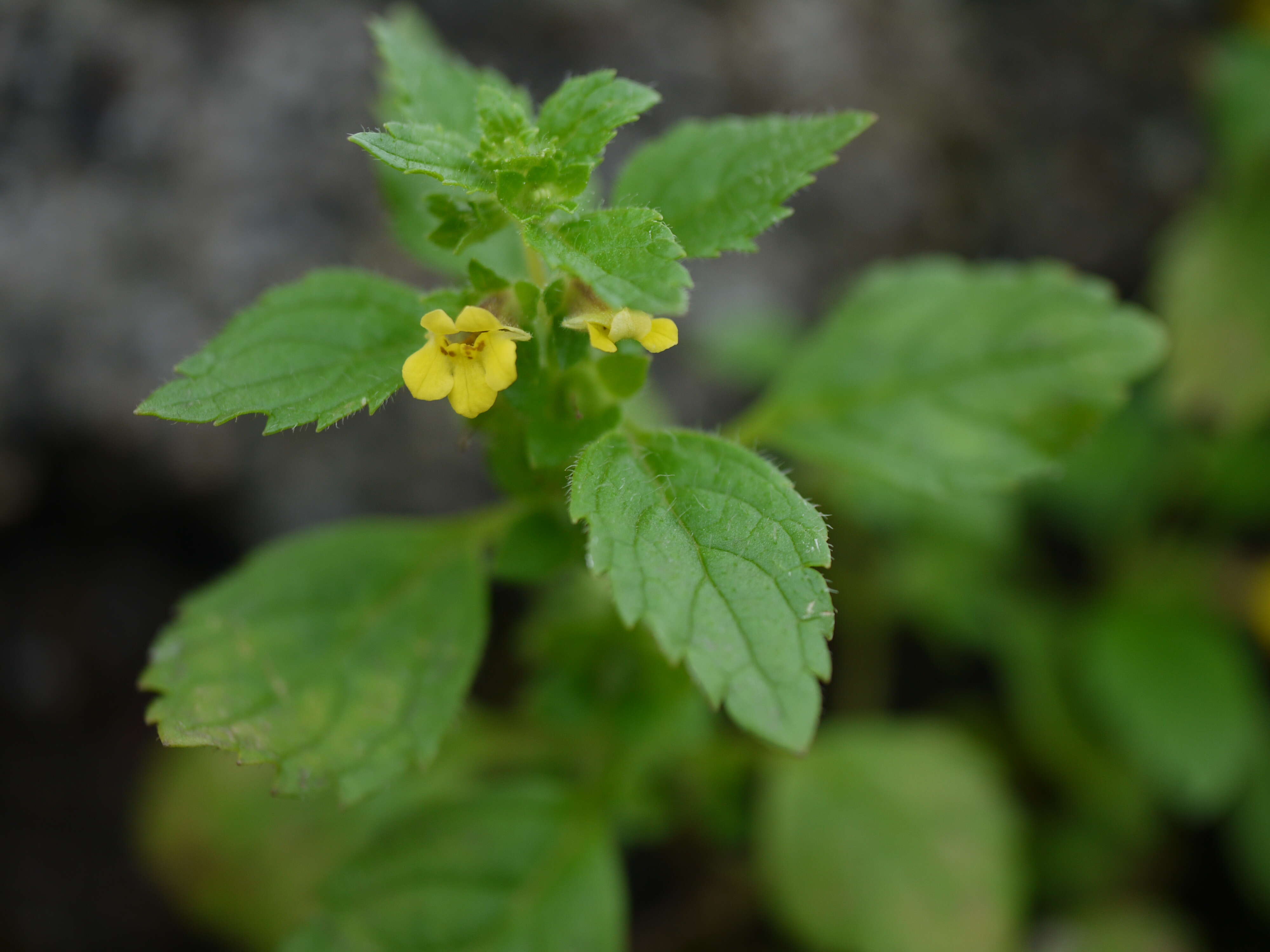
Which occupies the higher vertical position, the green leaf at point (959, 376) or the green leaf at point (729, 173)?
the green leaf at point (729, 173)

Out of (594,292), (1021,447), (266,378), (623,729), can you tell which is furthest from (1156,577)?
(266,378)

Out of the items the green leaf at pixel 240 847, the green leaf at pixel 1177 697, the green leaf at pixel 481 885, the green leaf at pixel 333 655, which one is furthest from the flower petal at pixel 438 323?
the green leaf at pixel 1177 697

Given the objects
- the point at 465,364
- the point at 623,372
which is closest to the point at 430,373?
the point at 465,364

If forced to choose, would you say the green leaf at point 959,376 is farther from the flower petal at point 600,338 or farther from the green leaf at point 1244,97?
the green leaf at point 1244,97

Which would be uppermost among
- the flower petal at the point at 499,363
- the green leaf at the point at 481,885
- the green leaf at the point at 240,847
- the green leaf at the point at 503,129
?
the green leaf at the point at 503,129

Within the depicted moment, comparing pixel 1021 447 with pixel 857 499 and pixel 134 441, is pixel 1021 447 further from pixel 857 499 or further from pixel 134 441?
pixel 134 441
